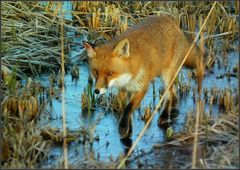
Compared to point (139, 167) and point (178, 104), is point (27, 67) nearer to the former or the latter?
point (178, 104)

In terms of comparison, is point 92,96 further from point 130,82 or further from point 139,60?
point 139,60

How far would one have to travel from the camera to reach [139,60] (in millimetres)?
7152

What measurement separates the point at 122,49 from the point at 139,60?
34 centimetres

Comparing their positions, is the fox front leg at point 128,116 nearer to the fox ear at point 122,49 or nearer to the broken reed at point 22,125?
the fox ear at point 122,49

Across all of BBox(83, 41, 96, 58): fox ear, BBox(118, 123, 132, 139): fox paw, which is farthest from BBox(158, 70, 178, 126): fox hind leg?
BBox(83, 41, 96, 58): fox ear

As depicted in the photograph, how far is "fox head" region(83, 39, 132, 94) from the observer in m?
6.79

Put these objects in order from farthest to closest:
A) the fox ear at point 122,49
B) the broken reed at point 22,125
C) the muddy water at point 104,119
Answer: the fox ear at point 122,49, the muddy water at point 104,119, the broken reed at point 22,125

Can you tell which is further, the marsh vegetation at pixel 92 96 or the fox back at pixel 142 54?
the fox back at pixel 142 54

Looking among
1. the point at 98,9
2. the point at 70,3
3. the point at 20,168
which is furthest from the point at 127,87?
the point at 70,3

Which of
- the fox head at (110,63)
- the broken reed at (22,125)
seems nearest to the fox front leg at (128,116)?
the fox head at (110,63)

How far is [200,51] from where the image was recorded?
7949 millimetres

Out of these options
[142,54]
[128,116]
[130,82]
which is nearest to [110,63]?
[130,82]

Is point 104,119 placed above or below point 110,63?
below

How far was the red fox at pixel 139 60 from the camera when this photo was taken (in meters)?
6.86
